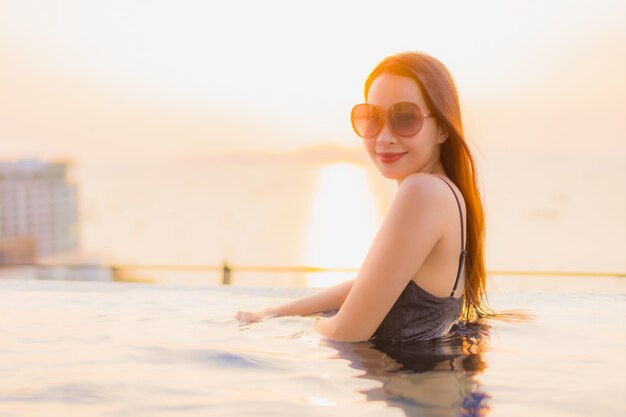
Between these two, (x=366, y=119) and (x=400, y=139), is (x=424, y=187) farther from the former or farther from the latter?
(x=366, y=119)

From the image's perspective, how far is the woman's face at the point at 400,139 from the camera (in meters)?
2.83

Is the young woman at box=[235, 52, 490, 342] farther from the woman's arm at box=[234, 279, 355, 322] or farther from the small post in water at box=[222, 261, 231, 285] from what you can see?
the small post in water at box=[222, 261, 231, 285]

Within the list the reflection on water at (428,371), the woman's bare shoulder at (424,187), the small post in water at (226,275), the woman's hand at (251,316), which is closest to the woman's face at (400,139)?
the woman's bare shoulder at (424,187)

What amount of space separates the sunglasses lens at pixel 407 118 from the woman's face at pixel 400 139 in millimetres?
27

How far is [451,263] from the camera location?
9.21 ft

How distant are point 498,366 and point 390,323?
45 centimetres

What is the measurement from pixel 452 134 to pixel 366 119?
14.2 inches

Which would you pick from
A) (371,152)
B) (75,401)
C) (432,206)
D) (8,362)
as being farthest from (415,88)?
(8,362)

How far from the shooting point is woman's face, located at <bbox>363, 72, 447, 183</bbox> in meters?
2.83

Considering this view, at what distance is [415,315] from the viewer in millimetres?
2797

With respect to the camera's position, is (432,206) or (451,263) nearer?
(432,206)

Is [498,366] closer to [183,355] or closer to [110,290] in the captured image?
[183,355]

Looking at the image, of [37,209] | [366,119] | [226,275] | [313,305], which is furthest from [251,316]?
[37,209]

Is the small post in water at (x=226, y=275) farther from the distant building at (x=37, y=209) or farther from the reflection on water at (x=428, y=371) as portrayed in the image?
the distant building at (x=37, y=209)
